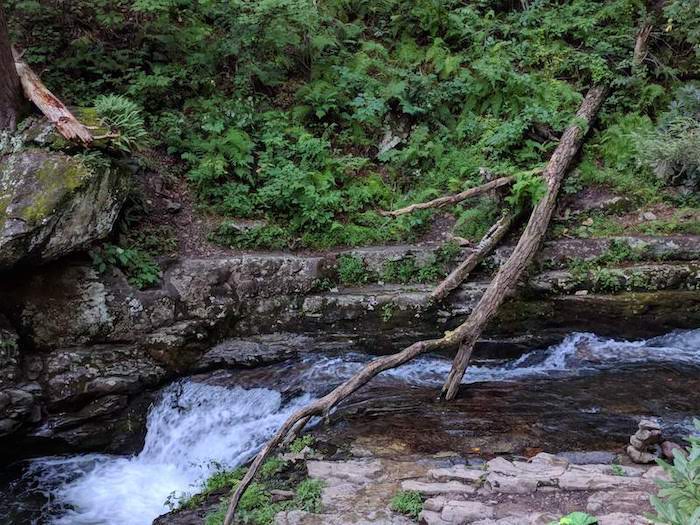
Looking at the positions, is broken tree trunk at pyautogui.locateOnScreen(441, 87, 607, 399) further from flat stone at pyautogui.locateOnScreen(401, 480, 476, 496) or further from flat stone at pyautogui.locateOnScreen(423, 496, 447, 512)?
flat stone at pyautogui.locateOnScreen(423, 496, 447, 512)

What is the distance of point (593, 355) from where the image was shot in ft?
26.9

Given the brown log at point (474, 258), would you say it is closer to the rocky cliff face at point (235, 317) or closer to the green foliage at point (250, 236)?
the rocky cliff face at point (235, 317)

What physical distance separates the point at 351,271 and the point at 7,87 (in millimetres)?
6011

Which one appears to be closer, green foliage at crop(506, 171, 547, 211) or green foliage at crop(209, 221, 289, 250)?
green foliage at crop(506, 171, 547, 211)

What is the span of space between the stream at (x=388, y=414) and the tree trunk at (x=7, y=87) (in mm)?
4768

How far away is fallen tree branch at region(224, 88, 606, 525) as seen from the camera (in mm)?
5488

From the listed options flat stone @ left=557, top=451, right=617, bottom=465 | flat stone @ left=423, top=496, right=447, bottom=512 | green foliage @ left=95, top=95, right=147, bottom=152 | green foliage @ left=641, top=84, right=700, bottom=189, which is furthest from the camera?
green foliage @ left=641, top=84, right=700, bottom=189

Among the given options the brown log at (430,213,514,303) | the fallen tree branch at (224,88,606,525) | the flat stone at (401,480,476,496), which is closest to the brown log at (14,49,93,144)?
the fallen tree branch at (224,88,606,525)

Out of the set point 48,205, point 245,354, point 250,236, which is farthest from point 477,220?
point 48,205

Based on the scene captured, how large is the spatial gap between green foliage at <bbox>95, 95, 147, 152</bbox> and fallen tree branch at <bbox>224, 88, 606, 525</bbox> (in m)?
5.00

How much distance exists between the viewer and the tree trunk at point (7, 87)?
25.2ft

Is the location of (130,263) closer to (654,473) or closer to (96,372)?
(96,372)

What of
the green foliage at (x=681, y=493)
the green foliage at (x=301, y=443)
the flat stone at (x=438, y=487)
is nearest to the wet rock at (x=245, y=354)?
the green foliage at (x=301, y=443)

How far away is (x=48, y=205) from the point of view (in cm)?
702
